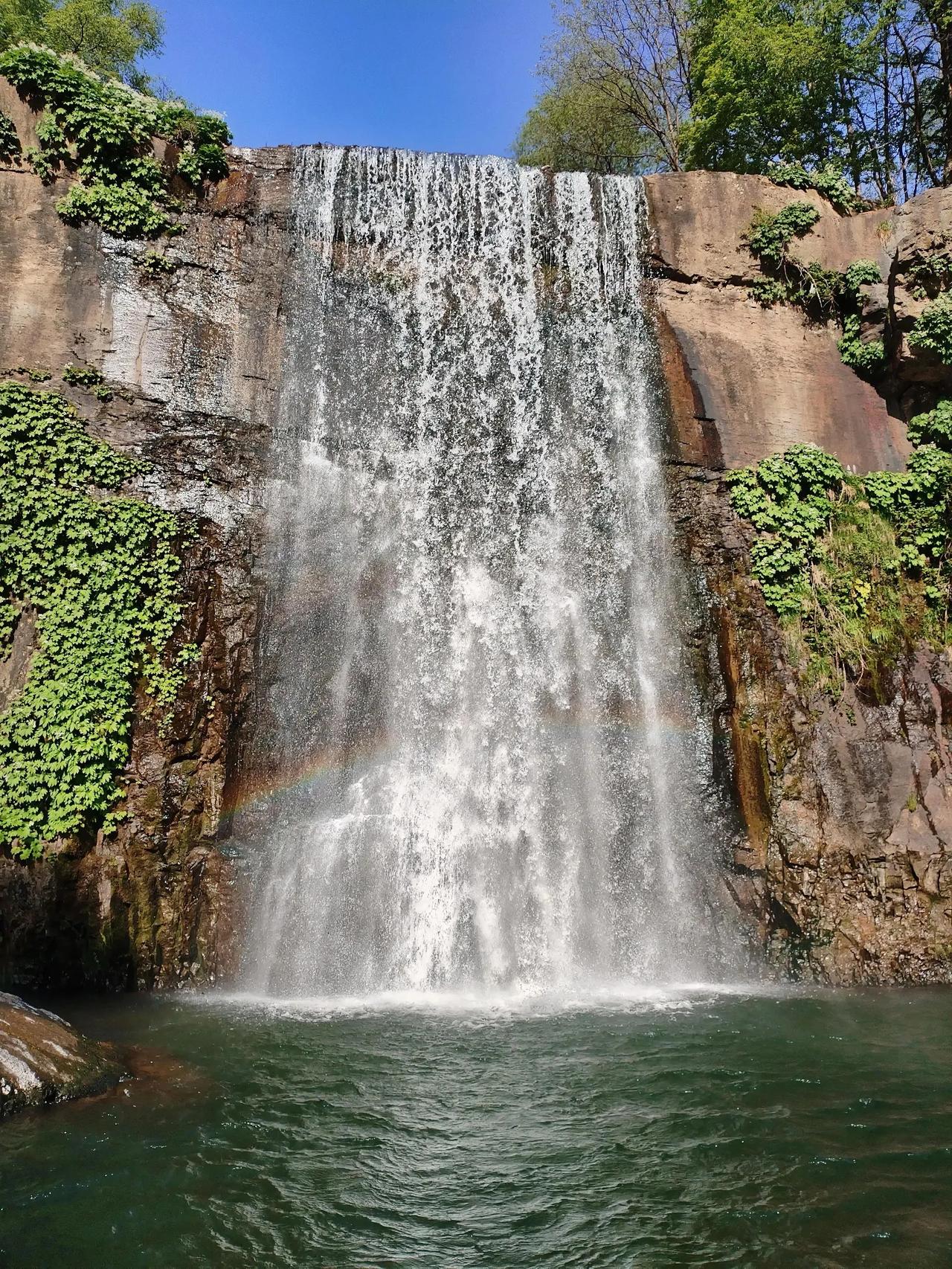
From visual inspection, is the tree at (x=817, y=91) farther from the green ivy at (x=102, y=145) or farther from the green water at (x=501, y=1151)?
the green water at (x=501, y=1151)

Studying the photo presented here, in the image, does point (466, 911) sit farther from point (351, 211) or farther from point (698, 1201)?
point (351, 211)

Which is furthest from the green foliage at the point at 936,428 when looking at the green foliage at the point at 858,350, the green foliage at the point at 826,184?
the green foliage at the point at 826,184

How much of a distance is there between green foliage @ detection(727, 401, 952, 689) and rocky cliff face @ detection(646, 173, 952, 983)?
263 mm

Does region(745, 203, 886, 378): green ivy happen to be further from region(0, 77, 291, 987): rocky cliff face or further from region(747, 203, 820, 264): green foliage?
region(0, 77, 291, 987): rocky cliff face

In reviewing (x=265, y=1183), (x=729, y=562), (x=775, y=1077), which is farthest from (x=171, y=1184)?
(x=729, y=562)

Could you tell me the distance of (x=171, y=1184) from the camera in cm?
458

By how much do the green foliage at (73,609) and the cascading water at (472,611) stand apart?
153 centimetres

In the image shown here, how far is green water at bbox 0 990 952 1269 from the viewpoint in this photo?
4.08 meters

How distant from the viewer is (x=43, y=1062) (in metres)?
5.55

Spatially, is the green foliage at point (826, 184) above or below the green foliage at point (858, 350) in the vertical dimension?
above

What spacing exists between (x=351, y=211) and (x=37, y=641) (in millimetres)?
7957

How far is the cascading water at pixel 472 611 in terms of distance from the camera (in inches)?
380

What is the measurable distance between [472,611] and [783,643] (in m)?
4.06

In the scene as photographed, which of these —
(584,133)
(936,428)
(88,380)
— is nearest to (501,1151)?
(88,380)
